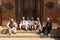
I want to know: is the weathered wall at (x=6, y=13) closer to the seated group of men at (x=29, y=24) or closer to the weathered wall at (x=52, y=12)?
the seated group of men at (x=29, y=24)

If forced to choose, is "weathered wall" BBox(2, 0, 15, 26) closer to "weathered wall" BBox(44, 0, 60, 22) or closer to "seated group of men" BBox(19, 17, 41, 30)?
"seated group of men" BBox(19, 17, 41, 30)

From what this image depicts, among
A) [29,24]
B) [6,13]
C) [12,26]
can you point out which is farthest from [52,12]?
[6,13]

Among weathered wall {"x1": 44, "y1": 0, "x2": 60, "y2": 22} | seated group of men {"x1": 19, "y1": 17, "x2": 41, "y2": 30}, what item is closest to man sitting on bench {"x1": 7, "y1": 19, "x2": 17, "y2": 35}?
seated group of men {"x1": 19, "y1": 17, "x2": 41, "y2": 30}

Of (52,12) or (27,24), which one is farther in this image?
(52,12)

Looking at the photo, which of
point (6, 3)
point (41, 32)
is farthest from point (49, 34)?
point (6, 3)

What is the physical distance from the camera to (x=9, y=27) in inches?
720

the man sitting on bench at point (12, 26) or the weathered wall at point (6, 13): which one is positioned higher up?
the weathered wall at point (6, 13)

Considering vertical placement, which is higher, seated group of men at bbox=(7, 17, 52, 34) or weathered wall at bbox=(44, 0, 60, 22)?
weathered wall at bbox=(44, 0, 60, 22)

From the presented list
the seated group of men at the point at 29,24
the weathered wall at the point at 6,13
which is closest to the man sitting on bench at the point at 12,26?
the seated group of men at the point at 29,24

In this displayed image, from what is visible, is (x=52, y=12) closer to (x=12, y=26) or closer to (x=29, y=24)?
(x=29, y=24)

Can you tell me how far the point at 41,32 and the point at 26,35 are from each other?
3.61ft

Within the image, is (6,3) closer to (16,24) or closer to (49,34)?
(16,24)

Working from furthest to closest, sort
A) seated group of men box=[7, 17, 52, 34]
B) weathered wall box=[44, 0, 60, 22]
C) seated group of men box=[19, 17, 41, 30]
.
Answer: weathered wall box=[44, 0, 60, 22], seated group of men box=[19, 17, 41, 30], seated group of men box=[7, 17, 52, 34]

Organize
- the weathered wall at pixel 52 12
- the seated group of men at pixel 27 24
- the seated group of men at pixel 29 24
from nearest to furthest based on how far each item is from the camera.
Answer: the seated group of men at pixel 27 24
the seated group of men at pixel 29 24
the weathered wall at pixel 52 12
